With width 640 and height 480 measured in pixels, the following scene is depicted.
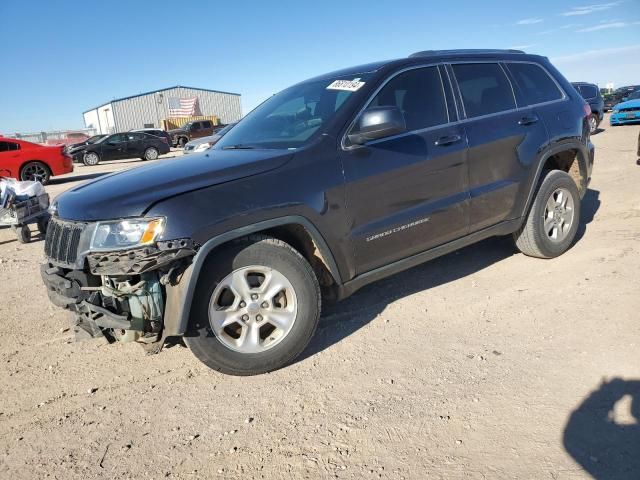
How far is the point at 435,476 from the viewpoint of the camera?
217 centimetres

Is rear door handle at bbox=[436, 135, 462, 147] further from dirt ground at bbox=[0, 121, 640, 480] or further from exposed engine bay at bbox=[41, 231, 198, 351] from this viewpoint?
exposed engine bay at bbox=[41, 231, 198, 351]

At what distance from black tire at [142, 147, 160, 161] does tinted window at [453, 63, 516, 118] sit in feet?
72.6

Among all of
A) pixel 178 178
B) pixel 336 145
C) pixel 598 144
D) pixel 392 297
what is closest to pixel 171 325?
pixel 178 178

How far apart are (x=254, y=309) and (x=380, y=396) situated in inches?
35.1

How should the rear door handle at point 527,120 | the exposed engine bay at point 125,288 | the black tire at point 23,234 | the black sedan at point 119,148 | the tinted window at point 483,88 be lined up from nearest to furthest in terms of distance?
the exposed engine bay at point 125,288
the tinted window at point 483,88
the rear door handle at point 527,120
the black tire at point 23,234
the black sedan at point 119,148

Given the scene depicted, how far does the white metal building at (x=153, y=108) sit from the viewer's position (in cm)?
4947

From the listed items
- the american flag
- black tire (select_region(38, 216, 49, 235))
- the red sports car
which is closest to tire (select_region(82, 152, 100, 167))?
the red sports car

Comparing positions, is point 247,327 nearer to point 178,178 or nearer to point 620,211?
point 178,178

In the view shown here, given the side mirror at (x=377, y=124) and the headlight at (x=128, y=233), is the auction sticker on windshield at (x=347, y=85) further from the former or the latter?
the headlight at (x=128, y=233)

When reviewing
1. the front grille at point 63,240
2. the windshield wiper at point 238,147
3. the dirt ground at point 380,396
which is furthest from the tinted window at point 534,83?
the front grille at point 63,240

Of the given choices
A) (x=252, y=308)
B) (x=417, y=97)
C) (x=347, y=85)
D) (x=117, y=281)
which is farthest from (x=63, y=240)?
(x=417, y=97)

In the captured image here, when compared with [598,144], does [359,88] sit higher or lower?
higher

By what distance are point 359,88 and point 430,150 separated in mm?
692

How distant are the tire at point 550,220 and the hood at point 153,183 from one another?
2607 millimetres
